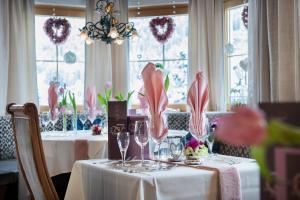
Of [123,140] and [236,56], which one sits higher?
[236,56]

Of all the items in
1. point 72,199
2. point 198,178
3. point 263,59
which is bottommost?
point 72,199

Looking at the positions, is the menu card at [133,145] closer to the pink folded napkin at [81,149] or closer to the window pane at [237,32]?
the pink folded napkin at [81,149]

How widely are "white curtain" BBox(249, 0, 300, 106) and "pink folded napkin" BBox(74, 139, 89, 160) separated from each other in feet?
6.19

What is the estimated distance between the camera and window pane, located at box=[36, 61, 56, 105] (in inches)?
223

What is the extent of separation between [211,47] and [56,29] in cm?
199

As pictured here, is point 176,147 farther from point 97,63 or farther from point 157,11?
point 157,11

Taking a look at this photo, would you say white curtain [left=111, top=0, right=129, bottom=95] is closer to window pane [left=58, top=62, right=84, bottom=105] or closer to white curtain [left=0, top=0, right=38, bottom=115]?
window pane [left=58, top=62, right=84, bottom=105]

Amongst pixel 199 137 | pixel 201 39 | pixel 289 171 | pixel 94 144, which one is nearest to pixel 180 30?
pixel 201 39

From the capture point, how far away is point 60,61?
579 cm

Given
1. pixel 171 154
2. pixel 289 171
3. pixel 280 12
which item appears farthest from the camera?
pixel 280 12

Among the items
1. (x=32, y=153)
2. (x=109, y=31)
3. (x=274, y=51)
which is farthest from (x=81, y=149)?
(x=274, y=51)

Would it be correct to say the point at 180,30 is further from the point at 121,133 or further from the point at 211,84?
the point at 121,133

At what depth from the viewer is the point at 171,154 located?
7.48ft

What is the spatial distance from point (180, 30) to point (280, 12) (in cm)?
189
